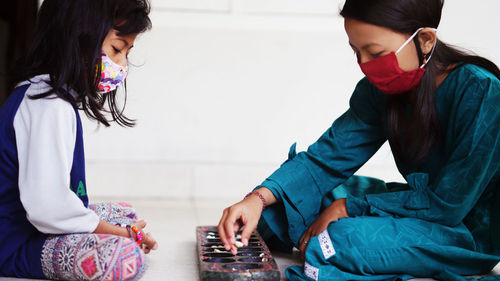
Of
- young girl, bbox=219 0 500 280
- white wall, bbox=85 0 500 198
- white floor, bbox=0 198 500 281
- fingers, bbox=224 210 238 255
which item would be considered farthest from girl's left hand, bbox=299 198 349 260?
white wall, bbox=85 0 500 198

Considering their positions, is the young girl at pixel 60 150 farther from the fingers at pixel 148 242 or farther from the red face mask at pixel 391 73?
the red face mask at pixel 391 73

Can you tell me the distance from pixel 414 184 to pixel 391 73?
30 centimetres

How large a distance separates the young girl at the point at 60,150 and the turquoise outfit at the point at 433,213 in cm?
44

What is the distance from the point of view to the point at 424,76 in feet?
4.75

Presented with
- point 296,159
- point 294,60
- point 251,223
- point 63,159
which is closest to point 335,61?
point 294,60

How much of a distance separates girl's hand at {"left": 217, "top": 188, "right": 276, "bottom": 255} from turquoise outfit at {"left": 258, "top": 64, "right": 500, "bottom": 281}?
0.11 m

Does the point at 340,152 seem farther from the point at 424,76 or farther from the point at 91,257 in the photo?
the point at 91,257

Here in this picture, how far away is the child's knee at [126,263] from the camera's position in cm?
127

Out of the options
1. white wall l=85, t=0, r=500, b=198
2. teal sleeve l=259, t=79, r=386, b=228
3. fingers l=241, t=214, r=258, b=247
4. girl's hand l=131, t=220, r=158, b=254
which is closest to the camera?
fingers l=241, t=214, r=258, b=247

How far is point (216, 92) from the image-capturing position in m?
2.85

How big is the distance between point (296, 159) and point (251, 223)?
13.0 inches

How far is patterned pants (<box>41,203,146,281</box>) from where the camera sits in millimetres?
1259

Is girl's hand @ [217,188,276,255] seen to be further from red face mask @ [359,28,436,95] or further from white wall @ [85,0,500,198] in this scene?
white wall @ [85,0,500,198]

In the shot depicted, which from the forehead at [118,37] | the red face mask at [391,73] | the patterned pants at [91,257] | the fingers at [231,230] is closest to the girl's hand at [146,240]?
the patterned pants at [91,257]
